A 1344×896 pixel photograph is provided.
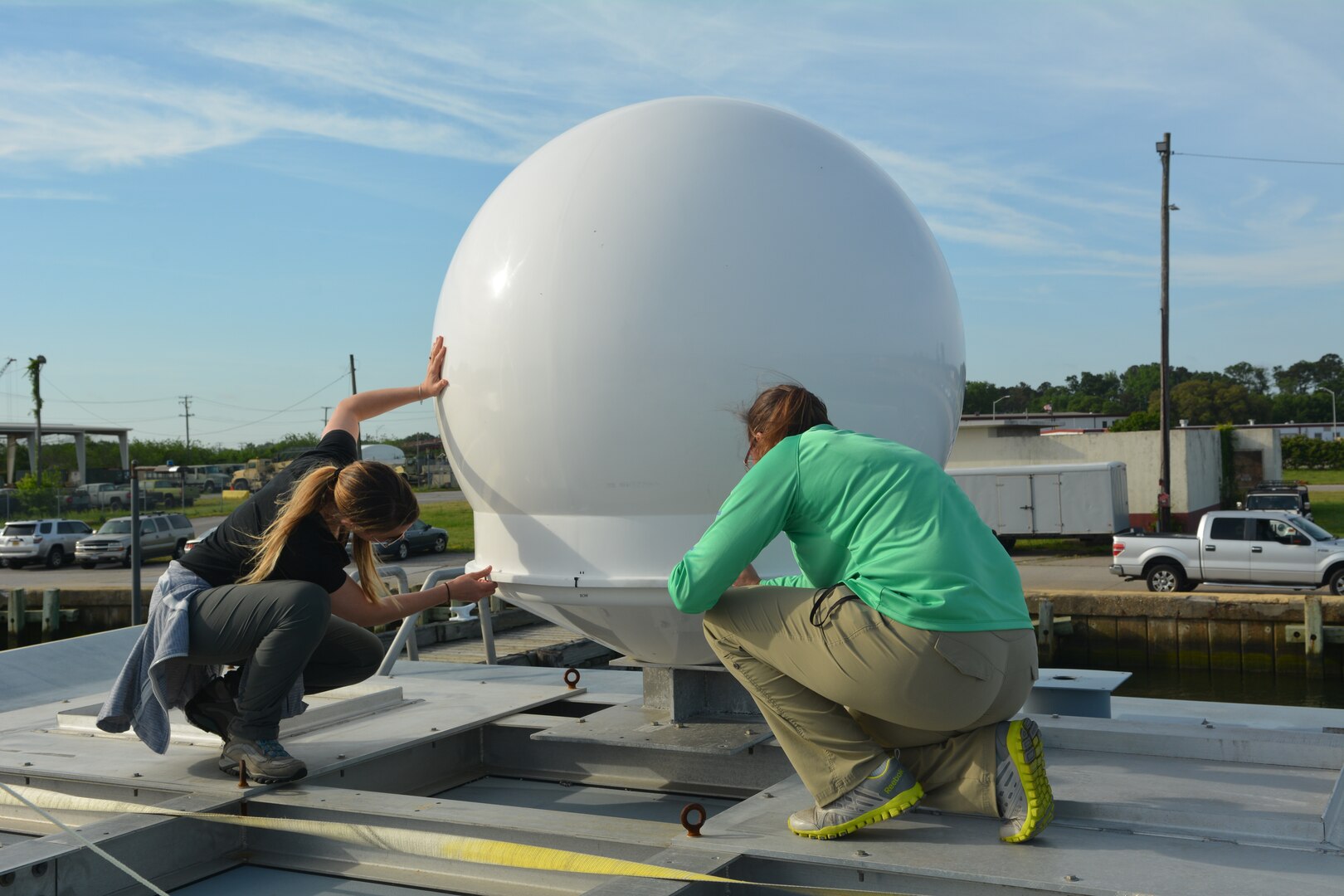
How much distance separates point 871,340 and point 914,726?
138 cm

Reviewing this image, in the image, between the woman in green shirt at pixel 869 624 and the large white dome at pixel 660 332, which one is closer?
the woman in green shirt at pixel 869 624

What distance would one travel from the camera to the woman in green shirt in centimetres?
269

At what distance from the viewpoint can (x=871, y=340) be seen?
145 inches

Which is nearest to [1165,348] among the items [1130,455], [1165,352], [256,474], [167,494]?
[1165,352]

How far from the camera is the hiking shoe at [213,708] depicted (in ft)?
12.4

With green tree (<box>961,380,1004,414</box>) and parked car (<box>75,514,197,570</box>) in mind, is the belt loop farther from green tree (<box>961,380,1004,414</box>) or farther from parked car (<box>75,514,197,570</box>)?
green tree (<box>961,380,1004,414</box>)

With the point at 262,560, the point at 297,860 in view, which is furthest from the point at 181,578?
the point at 297,860

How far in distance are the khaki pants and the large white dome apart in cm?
78

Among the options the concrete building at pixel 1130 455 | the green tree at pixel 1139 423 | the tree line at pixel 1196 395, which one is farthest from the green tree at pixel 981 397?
the concrete building at pixel 1130 455

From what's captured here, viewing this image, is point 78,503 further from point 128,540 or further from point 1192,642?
point 1192,642

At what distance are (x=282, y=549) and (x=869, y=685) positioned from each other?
6.52 ft

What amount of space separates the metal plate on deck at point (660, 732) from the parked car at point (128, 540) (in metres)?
21.4

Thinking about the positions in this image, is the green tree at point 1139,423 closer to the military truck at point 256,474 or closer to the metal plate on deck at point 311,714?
the military truck at point 256,474

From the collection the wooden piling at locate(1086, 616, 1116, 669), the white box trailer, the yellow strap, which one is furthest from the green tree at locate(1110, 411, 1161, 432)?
the yellow strap
